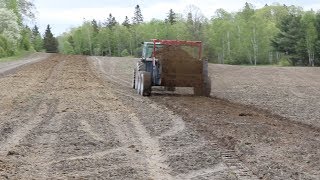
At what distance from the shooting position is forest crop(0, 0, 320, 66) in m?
62.3

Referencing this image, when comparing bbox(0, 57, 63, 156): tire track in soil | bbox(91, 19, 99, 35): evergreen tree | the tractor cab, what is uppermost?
bbox(91, 19, 99, 35): evergreen tree

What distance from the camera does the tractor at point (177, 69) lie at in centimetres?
1809

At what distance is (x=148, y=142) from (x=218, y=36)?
7644 cm

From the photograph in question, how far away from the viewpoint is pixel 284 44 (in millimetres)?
63594

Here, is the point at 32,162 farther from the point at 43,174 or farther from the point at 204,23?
the point at 204,23

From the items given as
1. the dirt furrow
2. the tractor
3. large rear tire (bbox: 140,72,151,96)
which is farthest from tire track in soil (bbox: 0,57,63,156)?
the tractor

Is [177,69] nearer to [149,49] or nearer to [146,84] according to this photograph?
[146,84]

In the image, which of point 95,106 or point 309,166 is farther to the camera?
point 95,106

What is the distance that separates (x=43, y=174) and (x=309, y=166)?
3.77 meters

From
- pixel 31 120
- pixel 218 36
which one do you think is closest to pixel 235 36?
pixel 218 36

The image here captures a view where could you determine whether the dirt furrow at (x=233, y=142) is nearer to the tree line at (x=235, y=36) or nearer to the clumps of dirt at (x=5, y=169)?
the clumps of dirt at (x=5, y=169)

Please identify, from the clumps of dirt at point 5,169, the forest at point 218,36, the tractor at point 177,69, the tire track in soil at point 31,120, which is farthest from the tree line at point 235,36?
the clumps of dirt at point 5,169

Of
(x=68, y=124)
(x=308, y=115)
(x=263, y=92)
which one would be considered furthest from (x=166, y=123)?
(x=263, y=92)

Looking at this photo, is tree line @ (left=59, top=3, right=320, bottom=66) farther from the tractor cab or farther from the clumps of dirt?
A: the clumps of dirt
